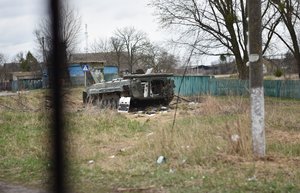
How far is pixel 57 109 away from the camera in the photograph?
2125 cm

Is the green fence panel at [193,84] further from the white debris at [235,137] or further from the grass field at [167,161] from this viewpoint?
the white debris at [235,137]

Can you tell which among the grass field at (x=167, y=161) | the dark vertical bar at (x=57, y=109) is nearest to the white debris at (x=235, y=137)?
the grass field at (x=167, y=161)

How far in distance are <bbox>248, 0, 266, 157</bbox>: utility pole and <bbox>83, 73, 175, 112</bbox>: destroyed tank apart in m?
14.3

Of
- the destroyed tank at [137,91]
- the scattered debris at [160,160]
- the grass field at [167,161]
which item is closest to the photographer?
the grass field at [167,161]

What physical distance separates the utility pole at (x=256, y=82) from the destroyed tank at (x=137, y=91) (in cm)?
1428

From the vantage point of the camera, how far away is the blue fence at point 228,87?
34188mm

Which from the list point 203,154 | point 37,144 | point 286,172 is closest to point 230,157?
point 203,154

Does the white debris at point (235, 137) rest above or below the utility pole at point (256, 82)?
below

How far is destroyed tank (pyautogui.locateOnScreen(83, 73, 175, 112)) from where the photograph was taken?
23.0 m

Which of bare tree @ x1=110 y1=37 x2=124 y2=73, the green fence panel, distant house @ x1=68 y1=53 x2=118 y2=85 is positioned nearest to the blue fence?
the green fence panel

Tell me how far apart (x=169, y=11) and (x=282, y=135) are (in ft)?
96.3

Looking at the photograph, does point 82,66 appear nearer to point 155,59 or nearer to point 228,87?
point 228,87

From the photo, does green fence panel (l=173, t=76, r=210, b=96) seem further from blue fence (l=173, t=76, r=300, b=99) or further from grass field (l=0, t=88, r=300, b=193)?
grass field (l=0, t=88, r=300, b=193)

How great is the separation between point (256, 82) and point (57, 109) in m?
14.1
